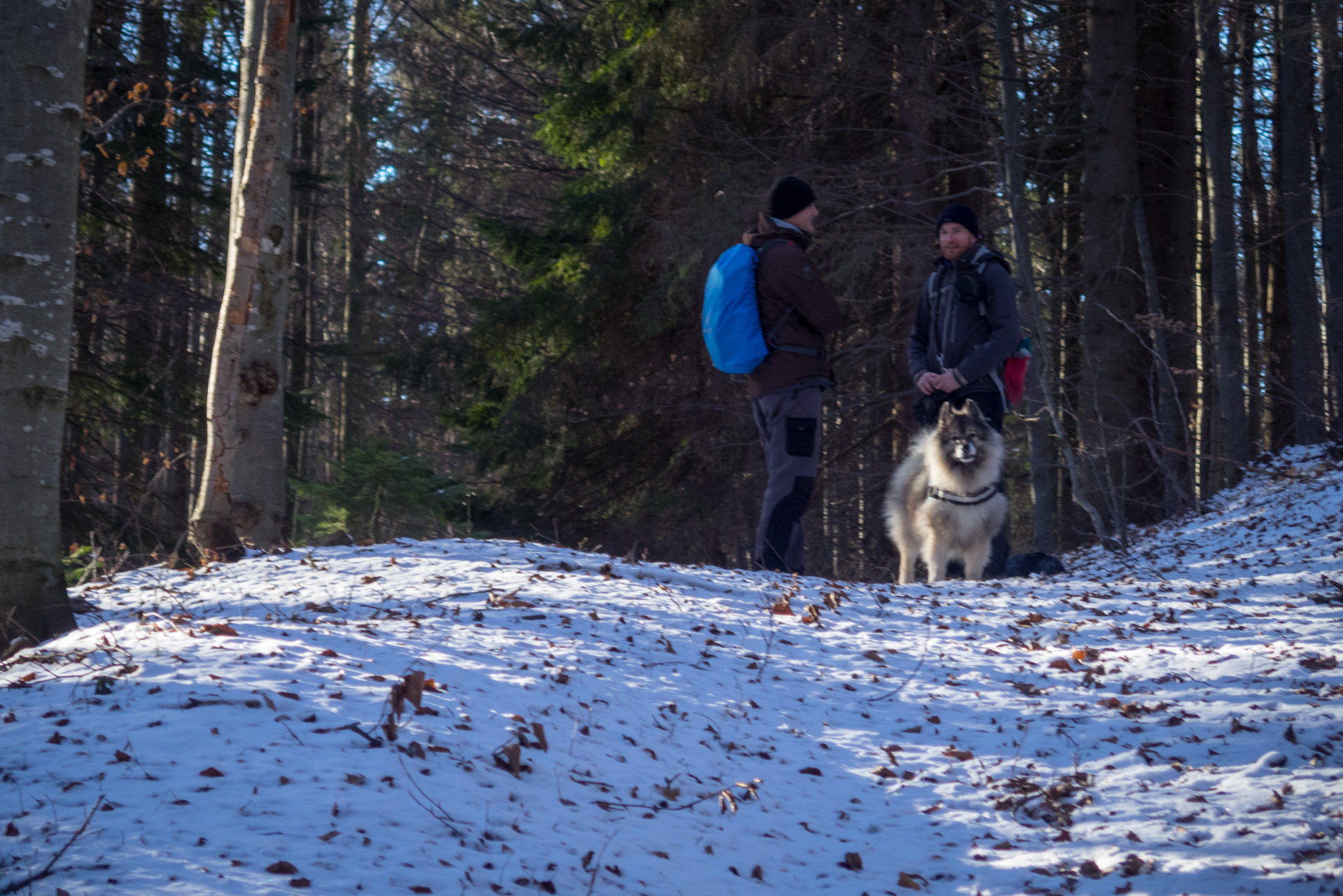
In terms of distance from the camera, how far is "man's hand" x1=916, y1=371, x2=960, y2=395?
22.1 feet

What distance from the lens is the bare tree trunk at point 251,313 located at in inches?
276

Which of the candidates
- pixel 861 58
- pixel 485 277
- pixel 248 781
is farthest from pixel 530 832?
pixel 485 277

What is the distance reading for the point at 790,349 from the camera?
6363mm

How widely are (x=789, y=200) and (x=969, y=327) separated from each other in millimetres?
1622

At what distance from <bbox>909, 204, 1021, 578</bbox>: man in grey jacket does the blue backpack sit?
1.18m

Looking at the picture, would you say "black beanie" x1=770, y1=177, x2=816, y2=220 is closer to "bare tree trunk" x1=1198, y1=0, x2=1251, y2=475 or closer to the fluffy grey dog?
the fluffy grey dog

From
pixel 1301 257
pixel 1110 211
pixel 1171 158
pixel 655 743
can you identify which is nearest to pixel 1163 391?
pixel 1110 211

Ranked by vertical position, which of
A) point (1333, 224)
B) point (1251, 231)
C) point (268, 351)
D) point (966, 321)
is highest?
point (1251, 231)

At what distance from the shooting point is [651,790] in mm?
3346

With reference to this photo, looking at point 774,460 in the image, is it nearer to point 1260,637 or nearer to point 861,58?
point 1260,637

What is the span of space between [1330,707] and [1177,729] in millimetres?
579

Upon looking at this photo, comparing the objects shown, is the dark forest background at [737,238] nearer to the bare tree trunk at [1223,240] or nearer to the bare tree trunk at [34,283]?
the bare tree trunk at [1223,240]

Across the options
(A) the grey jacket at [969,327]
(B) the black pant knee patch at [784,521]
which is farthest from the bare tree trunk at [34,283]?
(A) the grey jacket at [969,327]

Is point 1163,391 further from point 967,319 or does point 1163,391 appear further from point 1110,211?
point 967,319
